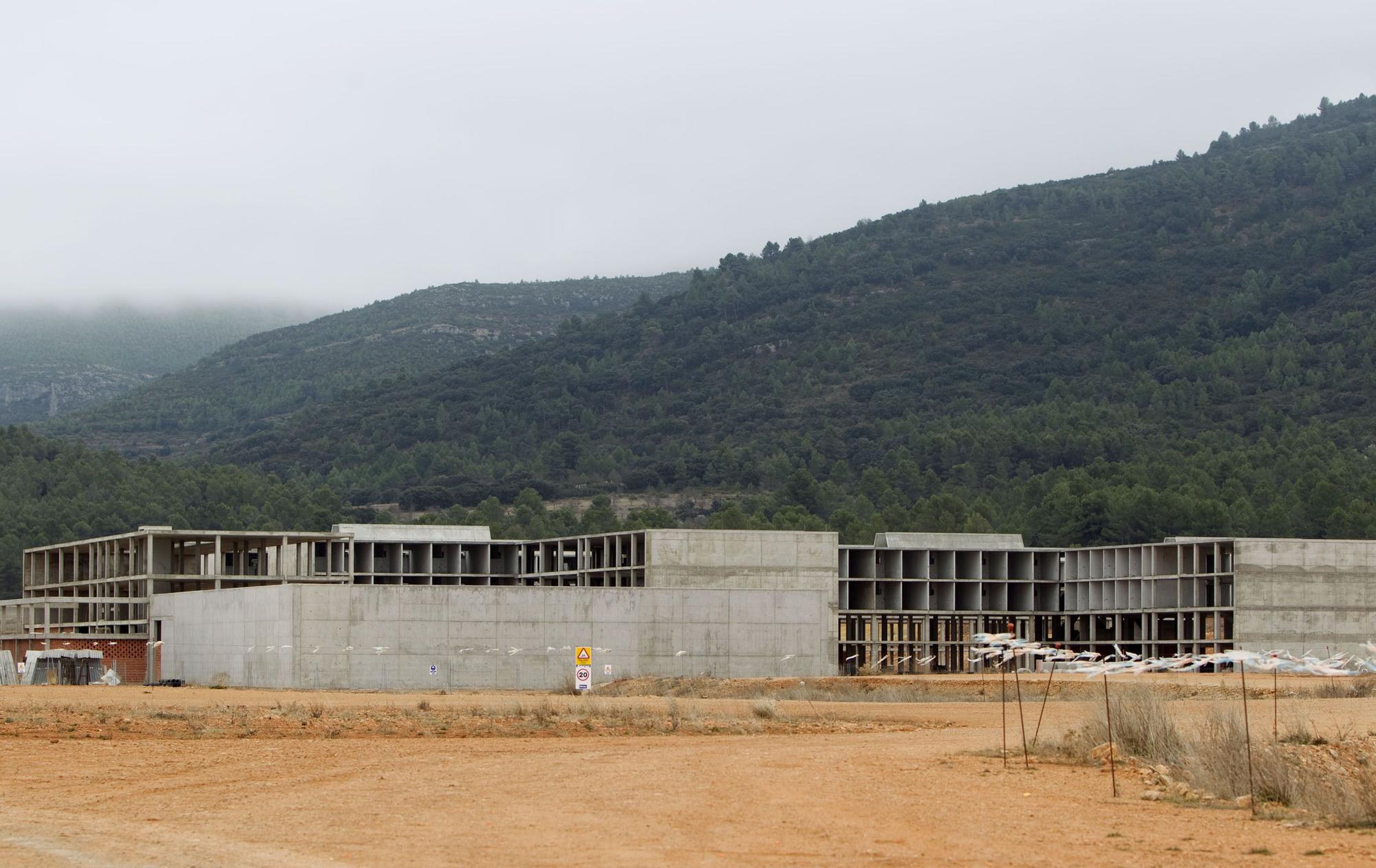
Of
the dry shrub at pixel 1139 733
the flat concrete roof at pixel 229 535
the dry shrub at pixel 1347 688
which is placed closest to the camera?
the dry shrub at pixel 1139 733

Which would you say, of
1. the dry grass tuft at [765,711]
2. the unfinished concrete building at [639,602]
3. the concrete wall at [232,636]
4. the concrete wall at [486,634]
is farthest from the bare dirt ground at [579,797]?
the unfinished concrete building at [639,602]

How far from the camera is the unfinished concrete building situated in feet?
234

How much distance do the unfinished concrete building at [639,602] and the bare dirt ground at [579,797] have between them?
2583cm

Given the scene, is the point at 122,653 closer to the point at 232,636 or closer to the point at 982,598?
the point at 232,636

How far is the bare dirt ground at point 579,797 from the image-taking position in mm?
19312

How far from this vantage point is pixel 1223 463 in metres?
132

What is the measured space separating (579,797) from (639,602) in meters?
50.9

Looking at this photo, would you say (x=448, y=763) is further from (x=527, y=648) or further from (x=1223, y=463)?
(x=1223, y=463)

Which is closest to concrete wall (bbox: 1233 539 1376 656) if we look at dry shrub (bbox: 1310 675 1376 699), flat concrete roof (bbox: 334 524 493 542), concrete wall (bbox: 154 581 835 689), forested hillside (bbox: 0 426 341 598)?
dry shrub (bbox: 1310 675 1376 699)

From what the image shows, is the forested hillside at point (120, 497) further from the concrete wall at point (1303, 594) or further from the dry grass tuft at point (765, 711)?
the dry grass tuft at point (765, 711)

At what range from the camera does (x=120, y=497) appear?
481ft

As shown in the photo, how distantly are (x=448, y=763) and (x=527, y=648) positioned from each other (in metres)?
42.2

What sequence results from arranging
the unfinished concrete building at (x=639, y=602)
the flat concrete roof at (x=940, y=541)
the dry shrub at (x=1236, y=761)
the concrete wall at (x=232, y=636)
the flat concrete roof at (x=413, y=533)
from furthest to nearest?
the flat concrete roof at (x=413, y=533) → the flat concrete roof at (x=940, y=541) → the unfinished concrete building at (x=639, y=602) → the concrete wall at (x=232, y=636) → the dry shrub at (x=1236, y=761)

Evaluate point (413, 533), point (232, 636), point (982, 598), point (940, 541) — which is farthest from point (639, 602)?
point (413, 533)
